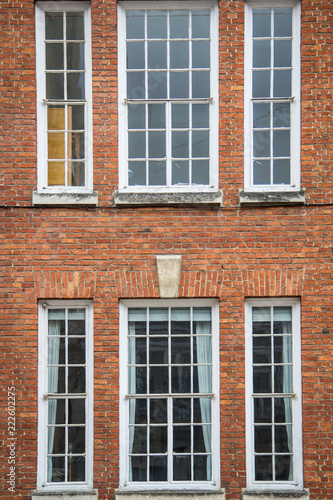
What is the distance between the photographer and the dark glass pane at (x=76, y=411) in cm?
823

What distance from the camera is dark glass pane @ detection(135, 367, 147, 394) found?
8.30m

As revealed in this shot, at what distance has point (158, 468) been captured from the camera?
8195 mm

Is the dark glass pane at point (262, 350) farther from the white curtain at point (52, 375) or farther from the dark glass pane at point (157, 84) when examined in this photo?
the dark glass pane at point (157, 84)

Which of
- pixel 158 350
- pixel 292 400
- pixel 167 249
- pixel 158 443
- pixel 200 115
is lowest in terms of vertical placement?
pixel 158 443

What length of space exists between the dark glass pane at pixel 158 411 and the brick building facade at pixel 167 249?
0.03 metres

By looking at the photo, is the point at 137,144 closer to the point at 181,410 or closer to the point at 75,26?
the point at 75,26

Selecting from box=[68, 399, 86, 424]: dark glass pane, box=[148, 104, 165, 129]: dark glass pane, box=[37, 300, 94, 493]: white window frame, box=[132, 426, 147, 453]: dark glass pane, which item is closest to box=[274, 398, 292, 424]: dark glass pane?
box=[132, 426, 147, 453]: dark glass pane

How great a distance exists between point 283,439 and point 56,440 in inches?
125

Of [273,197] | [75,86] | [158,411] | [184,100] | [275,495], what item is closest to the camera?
[275,495]

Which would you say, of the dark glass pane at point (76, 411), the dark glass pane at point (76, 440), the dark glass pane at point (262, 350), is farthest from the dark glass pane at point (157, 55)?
the dark glass pane at point (76, 440)

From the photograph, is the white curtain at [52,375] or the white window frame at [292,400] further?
the white curtain at [52,375]

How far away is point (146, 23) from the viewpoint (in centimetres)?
840

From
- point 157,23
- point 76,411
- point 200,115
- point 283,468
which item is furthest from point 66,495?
point 157,23

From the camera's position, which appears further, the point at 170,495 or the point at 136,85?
the point at 136,85
